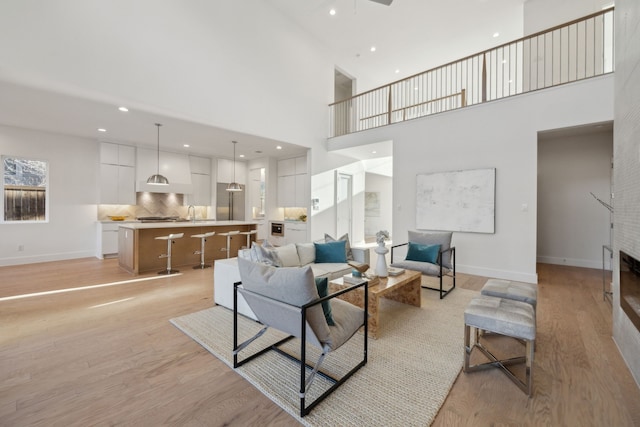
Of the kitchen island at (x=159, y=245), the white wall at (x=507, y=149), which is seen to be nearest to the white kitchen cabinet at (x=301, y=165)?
the kitchen island at (x=159, y=245)

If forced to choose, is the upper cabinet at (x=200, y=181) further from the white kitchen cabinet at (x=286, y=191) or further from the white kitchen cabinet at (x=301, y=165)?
the white kitchen cabinet at (x=301, y=165)

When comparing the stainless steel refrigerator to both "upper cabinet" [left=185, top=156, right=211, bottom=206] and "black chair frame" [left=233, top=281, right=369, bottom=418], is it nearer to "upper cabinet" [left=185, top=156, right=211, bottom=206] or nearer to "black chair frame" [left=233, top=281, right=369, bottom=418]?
"upper cabinet" [left=185, top=156, right=211, bottom=206]

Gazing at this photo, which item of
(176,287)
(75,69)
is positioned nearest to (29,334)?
→ (176,287)

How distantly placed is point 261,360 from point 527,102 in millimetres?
5472

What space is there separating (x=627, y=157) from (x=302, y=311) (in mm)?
2805

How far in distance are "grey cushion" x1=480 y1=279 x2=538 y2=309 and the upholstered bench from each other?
0.87 ft

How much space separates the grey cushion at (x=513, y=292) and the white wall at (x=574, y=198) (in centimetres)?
431

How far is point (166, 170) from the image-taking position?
297 inches

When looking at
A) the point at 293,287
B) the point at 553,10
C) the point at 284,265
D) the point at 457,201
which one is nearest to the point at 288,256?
the point at 284,265

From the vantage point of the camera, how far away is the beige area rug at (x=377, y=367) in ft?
5.52

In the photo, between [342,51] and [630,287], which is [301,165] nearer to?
[342,51]

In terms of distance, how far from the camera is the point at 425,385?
192 centimetres

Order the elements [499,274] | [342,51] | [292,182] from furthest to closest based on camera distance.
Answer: [292,182], [342,51], [499,274]

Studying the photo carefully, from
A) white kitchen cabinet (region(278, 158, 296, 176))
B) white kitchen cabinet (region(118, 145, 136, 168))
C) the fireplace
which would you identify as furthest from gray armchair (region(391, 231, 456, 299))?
white kitchen cabinet (region(118, 145, 136, 168))
